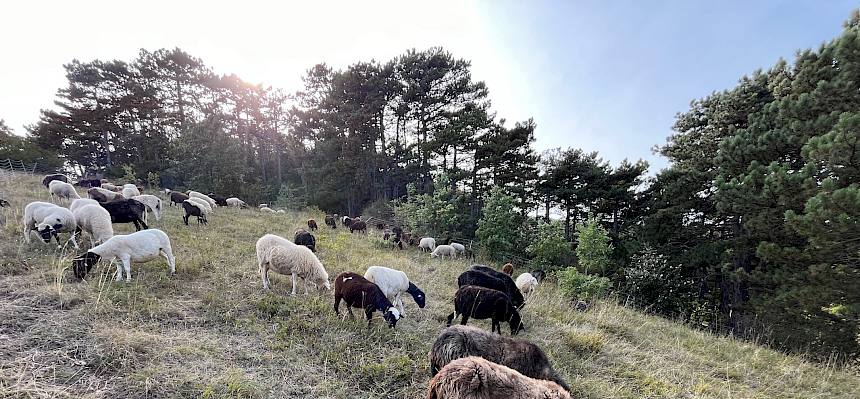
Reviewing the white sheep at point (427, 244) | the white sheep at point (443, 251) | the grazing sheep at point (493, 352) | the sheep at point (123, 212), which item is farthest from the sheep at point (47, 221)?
the white sheep at point (427, 244)

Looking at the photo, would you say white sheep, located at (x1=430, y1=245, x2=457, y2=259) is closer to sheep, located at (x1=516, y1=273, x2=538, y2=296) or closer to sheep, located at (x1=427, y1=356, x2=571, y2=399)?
sheep, located at (x1=516, y1=273, x2=538, y2=296)

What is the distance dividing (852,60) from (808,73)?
165 cm

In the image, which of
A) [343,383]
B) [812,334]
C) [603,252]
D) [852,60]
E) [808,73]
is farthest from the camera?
[603,252]

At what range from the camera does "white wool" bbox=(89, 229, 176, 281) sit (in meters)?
5.71

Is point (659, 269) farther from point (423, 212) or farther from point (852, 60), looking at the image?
point (423, 212)

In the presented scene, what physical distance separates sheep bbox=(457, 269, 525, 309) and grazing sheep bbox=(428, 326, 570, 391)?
355cm

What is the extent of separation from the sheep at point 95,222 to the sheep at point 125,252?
1.56 metres

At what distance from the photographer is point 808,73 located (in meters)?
10.5

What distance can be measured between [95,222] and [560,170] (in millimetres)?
21938

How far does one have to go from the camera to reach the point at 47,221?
6.83 meters

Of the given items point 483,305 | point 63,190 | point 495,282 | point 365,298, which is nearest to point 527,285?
point 495,282

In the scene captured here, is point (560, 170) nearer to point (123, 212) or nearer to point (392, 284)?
point (392, 284)

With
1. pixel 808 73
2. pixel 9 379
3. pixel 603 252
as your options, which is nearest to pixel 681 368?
pixel 603 252

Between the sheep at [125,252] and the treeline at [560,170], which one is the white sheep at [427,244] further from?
the sheep at [125,252]
